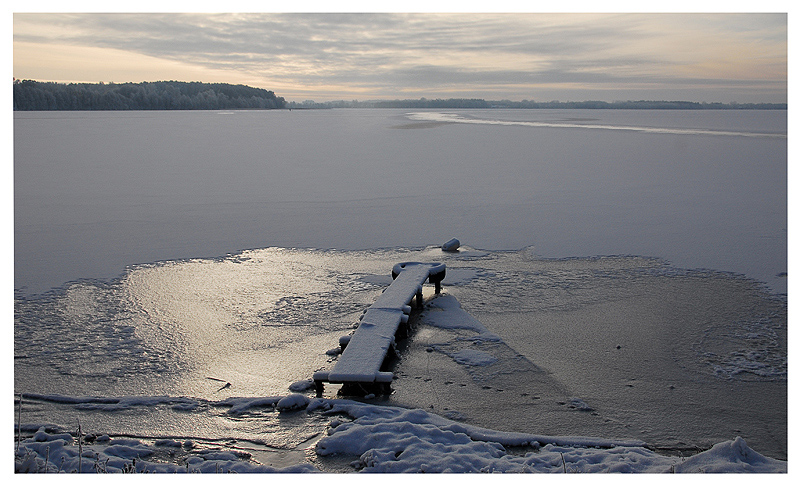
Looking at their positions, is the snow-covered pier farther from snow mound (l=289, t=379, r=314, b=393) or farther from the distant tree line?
the distant tree line

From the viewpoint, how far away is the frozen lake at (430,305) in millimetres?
4543

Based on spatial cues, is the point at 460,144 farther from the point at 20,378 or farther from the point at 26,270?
the point at 20,378

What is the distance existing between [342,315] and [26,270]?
15.4ft

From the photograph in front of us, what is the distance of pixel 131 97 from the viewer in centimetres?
7069

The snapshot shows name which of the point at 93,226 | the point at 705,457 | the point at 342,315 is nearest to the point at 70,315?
the point at 342,315

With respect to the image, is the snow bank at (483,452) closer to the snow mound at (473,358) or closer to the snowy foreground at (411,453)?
the snowy foreground at (411,453)

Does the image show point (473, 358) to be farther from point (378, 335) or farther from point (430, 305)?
point (430, 305)

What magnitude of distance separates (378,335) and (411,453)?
1.60 m

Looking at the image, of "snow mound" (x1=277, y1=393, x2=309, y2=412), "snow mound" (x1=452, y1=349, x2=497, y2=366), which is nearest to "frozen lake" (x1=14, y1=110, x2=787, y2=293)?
"snow mound" (x1=452, y1=349, x2=497, y2=366)

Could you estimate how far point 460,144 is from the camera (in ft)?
87.4

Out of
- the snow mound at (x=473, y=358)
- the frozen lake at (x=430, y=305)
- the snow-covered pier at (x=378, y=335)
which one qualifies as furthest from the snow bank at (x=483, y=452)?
the snow mound at (x=473, y=358)

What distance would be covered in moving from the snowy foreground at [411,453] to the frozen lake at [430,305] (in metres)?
0.16

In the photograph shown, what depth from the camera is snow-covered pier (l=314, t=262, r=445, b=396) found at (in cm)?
472

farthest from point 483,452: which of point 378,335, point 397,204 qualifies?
point 397,204
